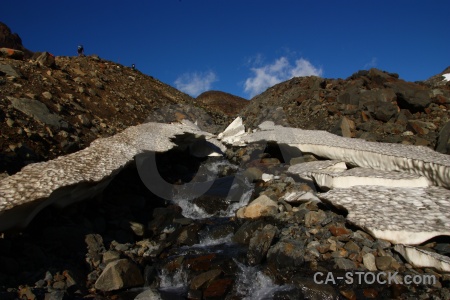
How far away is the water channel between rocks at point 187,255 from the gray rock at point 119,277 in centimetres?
1

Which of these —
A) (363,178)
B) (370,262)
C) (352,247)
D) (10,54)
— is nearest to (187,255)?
(352,247)

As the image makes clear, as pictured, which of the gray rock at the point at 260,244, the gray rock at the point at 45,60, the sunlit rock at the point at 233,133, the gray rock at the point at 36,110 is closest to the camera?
the gray rock at the point at 260,244

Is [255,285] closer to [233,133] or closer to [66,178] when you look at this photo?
[66,178]

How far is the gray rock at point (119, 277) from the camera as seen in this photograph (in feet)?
14.9

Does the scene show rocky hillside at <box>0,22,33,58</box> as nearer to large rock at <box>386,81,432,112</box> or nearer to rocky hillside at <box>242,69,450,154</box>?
rocky hillside at <box>242,69,450,154</box>

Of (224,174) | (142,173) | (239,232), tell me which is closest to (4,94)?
(142,173)

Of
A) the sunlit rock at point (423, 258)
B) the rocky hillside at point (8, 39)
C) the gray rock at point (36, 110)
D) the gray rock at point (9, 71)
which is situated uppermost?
the rocky hillside at point (8, 39)

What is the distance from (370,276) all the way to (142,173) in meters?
5.83

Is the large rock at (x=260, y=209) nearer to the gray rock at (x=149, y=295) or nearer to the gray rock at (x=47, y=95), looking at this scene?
the gray rock at (x=149, y=295)

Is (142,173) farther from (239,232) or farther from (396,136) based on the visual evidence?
(396,136)

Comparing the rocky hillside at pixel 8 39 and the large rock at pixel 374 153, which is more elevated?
the rocky hillside at pixel 8 39

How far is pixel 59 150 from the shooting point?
7.66 metres

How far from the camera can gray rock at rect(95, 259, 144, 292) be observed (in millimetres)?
4543

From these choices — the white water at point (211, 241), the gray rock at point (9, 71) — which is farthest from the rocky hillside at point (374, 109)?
the gray rock at point (9, 71)
